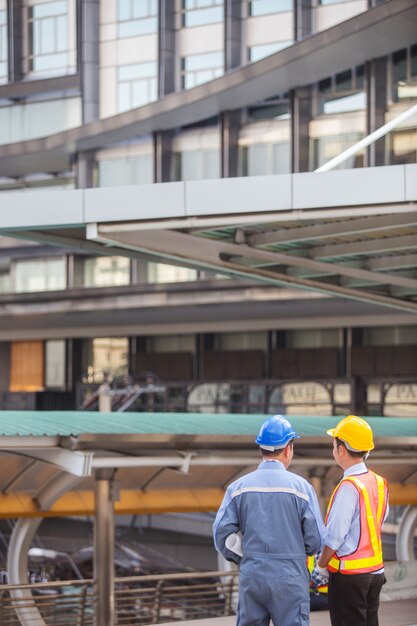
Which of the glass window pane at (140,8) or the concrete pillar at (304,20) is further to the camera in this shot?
the glass window pane at (140,8)

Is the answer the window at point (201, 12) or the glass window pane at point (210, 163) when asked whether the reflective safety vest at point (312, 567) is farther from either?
the window at point (201, 12)

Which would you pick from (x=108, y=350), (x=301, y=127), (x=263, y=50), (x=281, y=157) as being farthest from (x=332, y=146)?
(x=108, y=350)

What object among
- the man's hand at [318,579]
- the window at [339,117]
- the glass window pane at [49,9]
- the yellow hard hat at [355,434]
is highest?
the glass window pane at [49,9]

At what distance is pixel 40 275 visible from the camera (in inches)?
2138

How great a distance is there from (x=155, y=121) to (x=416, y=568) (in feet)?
119

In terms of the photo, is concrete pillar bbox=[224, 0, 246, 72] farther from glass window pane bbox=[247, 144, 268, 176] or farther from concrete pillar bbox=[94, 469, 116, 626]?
concrete pillar bbox=[94, 469, 116, 626]

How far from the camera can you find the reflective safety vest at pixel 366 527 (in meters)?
6.93

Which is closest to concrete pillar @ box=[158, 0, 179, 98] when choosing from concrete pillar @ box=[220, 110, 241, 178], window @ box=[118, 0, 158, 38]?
window @ box=[118, 0, 158, 38]

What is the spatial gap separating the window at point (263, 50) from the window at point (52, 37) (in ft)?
32.4

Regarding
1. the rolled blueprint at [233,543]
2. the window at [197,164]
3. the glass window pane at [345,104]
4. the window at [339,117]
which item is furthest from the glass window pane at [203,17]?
the rolled blueprint at [233,543]

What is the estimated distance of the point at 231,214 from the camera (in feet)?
43.7

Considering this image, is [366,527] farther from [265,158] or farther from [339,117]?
[265,158]

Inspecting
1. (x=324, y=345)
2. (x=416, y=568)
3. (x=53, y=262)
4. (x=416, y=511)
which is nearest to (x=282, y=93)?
(x=324, y=345)

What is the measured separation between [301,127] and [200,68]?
22.6ft
